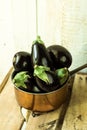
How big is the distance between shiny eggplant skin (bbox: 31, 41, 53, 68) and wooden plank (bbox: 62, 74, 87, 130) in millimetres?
134

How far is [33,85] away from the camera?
58 cm

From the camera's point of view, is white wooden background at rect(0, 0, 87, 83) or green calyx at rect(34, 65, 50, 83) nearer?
green calyx at rect(34, 65, 50, 83)

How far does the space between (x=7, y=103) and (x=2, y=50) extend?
363 millimetres

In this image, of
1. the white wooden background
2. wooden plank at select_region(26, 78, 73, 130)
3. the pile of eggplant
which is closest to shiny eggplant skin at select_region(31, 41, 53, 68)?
the pile of eggplant

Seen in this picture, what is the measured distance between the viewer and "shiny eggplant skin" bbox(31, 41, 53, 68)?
609 millimetres

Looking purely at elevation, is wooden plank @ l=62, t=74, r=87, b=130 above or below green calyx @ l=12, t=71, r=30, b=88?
below

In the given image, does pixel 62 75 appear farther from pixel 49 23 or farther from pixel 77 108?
pixel 49 23

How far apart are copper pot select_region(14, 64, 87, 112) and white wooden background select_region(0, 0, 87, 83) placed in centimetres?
28

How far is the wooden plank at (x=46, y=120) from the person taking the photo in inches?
23.2

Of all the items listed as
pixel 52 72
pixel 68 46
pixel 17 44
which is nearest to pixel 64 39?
pixel 68 46

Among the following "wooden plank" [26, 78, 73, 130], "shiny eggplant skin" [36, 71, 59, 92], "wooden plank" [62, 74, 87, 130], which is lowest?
"wooden plank" [26, 78, 73, 130]

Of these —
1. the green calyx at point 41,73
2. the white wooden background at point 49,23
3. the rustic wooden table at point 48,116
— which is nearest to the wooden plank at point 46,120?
the rustic wooden table at point 48,116

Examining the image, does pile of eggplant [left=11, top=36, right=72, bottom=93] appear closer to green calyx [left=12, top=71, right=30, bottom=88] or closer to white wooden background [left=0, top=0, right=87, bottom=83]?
green calyx [left=12, top=71, right=30, bottom=88]

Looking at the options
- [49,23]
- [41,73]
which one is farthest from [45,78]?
[49,23]
